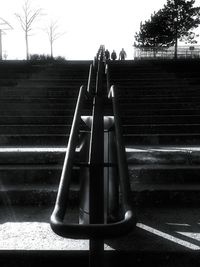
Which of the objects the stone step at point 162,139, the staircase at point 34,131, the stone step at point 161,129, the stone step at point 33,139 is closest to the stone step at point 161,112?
the stone step at point 161,129

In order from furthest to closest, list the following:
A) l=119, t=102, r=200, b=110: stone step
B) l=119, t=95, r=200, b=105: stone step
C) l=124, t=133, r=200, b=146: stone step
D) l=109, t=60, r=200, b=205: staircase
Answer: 1. l=119, t=95, r=200, b=105: stone step
2. l=119, t=102, r=200, b=110: stone step
3. l=124, t=133, r=200, b=146: stone step
4. l=109, t=60, r=200, b=205: staircase

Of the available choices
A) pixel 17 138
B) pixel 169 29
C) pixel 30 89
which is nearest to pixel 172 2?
pixel 169 29

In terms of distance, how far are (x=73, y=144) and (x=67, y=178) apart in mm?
327

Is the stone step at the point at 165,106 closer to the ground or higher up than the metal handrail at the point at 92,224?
higher up

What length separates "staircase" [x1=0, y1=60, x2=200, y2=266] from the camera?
95.2 inches

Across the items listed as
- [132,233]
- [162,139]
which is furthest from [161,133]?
[132,233]

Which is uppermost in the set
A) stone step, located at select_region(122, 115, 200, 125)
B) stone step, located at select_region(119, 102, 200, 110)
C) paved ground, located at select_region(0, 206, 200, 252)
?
→ stone step, located at select_region(119, 102, 200, 110)

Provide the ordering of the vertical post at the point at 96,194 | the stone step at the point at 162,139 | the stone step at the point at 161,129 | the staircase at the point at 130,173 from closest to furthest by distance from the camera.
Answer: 1. the vertical post at the point at 96,194
2. the staircase at the point at 130,173
3. the stone step at the point at 162,139
4. the stone step at the point at 161,129

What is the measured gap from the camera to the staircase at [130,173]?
2.42 m

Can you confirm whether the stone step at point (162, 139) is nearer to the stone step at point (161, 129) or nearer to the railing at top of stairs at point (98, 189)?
the stone step at point (161, 129)

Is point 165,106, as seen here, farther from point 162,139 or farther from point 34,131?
point 34,131

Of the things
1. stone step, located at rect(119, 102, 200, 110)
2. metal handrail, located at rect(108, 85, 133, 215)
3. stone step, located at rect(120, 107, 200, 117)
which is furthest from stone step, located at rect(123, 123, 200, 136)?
metal handrail, located at rect(108, 85, 133, 215)

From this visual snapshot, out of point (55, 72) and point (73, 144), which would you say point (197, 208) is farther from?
point (55, 72)

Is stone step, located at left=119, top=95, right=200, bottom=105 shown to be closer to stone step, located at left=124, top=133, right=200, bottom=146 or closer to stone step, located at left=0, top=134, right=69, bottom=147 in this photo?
stone step, located at left=124, top=133, right=200, bottom=146
